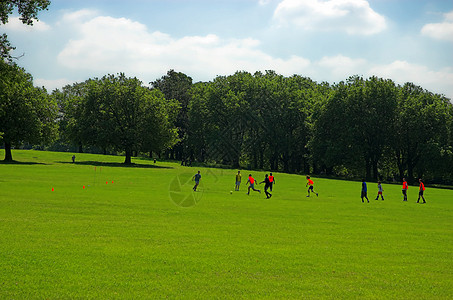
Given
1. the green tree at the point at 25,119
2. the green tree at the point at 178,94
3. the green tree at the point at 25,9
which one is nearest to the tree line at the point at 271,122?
the green tree at the point at 25,119

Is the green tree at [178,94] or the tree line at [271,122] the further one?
the green tree at [178,94]

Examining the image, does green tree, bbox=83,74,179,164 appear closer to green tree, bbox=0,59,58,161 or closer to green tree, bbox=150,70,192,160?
green tree, bbox=0,59,58,161

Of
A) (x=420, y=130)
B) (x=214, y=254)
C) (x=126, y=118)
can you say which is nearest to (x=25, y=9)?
(x=214, y=254)

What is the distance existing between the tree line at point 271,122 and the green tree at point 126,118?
0.64 feet

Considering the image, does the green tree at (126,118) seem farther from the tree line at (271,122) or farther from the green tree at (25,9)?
the green tree at (25,9)

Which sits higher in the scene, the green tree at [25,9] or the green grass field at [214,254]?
the green tree at [25,9]

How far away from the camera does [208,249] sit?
1272 cm

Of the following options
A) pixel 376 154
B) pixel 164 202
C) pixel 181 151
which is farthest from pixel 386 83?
pixel 164 202

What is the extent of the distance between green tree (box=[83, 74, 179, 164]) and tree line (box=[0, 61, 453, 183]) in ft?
0.64

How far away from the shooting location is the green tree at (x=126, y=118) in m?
78.2

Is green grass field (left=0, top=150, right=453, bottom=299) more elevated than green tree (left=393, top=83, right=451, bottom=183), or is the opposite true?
green tree (left=393, top=83, right=451, bottom=183)

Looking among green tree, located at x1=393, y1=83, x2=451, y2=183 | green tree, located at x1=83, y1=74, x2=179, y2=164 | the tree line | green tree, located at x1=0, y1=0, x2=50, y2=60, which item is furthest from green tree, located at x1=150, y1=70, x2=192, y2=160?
green tree, located at x1=0, y1=0, x2=50, y2=60

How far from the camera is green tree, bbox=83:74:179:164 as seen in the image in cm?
7819

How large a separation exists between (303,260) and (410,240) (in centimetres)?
607
